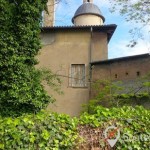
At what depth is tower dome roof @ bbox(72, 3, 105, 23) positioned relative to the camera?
1548 inches

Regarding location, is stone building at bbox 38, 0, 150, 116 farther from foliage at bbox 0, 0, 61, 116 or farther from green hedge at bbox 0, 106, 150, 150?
green hedge at bbox 0, 106, 150, 150

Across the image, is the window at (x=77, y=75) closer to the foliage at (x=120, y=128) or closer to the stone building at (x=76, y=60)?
the stone building at (x=76, y=60)

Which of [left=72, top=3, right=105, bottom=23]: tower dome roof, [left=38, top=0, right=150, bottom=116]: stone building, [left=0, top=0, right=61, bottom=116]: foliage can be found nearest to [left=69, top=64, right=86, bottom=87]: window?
[left=38, top=0, right=150, bottom=116]: stone building

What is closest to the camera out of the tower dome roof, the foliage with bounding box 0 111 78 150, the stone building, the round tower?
the foliage with bounding box 0 111 78 150

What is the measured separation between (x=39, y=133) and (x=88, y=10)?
1263 inches

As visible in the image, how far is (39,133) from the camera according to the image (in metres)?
8.77

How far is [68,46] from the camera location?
24.0 m

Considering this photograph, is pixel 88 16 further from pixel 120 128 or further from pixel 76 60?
pixel 120 128

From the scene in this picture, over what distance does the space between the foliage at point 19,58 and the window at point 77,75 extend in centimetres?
666

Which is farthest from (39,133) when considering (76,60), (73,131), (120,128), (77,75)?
(76,60)

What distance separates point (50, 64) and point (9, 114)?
9028 mm

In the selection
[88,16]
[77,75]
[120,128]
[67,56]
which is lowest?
[120,128]

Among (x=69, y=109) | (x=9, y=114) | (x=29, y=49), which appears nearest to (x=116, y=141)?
(x=9, y=114)

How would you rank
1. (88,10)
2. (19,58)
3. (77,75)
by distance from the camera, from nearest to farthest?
(19,58) → (77,75) → (88,10)
